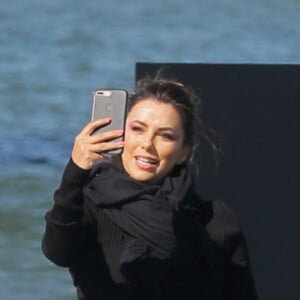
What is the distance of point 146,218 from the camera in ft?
7.59

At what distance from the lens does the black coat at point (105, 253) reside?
2277 millimetres

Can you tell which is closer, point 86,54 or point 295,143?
point 295,143

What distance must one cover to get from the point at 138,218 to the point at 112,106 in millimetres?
A: 232

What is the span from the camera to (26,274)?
547 cm

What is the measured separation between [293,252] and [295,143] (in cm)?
29

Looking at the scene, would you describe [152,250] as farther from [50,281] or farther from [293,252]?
[50,281]

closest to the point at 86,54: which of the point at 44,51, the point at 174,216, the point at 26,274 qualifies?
the point at 44,51

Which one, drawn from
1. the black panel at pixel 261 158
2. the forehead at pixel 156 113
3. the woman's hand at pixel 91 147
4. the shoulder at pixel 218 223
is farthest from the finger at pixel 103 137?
the black panel at pixel 261 158

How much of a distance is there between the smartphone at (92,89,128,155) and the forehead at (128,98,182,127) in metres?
0.02

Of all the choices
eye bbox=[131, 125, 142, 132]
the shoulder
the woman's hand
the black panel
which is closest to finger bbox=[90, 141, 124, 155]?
the woman's hand

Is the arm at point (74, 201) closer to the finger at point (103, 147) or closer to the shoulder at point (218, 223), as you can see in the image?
the finger at point (103, 147)

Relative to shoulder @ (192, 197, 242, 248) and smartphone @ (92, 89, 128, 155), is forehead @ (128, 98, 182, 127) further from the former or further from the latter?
shoulder @ (192, 197, 242, 248)

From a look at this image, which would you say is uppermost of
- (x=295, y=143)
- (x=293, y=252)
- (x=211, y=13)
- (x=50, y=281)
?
(x=211, y=13)

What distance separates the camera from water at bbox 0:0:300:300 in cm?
612
